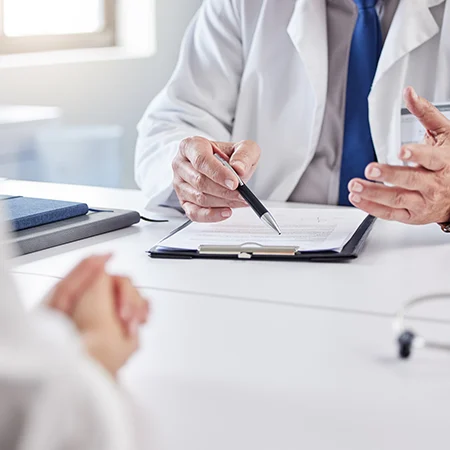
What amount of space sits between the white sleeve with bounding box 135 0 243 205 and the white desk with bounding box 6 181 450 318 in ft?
1.84

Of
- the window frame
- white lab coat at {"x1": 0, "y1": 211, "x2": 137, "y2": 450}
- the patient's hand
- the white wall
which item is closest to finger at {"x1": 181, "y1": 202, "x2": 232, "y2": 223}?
the patient's hand

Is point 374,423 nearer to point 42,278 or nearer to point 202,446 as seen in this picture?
point 202,446

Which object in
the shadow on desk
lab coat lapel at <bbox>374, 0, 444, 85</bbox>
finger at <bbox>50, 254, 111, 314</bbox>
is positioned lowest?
the shadow on desk

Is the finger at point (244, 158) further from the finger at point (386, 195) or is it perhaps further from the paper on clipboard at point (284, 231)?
the finger at point (386, 195)

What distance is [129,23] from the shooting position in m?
3.50

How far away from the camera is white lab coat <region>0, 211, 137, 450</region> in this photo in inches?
18.3

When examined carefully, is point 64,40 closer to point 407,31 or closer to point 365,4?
point 365,4

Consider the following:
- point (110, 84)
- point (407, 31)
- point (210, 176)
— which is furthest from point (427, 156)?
point (110, 84)

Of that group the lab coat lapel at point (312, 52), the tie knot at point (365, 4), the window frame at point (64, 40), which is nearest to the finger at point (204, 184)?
the lab coat lapel at point (312, 52)

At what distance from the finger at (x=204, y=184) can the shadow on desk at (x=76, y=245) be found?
0.40ft

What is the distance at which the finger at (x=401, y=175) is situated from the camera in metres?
1.13

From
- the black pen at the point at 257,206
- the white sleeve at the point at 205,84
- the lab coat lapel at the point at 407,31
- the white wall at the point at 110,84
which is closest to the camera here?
the black pen at the point at 257,206

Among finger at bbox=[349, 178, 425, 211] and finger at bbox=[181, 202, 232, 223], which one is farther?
finger at bbox=[181, 202, 232, 223]

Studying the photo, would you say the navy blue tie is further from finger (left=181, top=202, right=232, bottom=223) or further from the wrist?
the wrist
